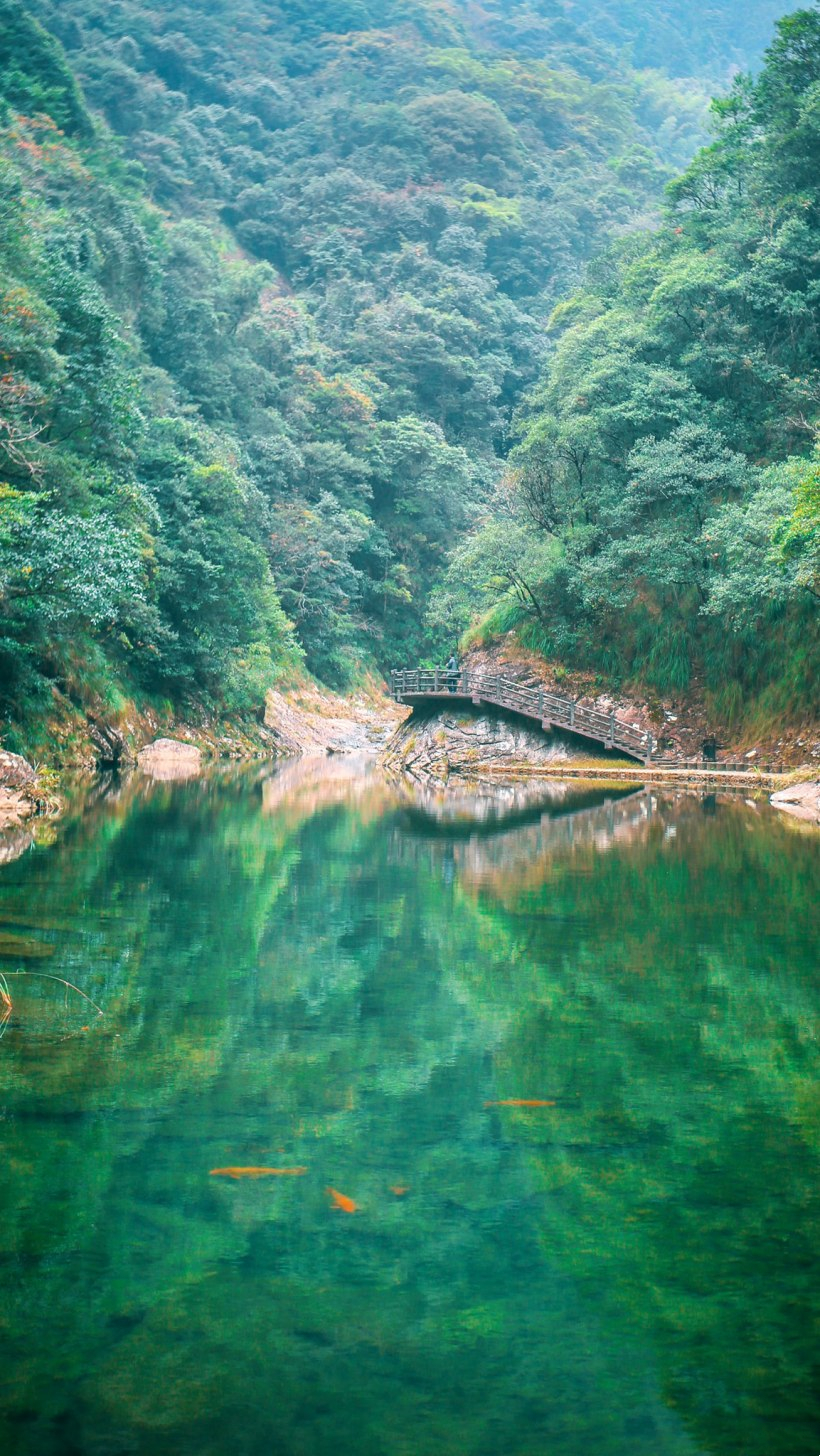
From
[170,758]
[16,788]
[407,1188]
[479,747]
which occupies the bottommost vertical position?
[170,758]

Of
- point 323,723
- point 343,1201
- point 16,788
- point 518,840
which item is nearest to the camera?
point 343,1201

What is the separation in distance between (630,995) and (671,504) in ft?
93.4

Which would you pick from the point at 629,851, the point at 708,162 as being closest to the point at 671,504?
the point at 708,162

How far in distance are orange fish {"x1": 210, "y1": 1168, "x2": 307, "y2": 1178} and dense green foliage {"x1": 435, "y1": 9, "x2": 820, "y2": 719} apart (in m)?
26.8

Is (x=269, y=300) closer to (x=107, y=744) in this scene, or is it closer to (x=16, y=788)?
(x=107, y=744)

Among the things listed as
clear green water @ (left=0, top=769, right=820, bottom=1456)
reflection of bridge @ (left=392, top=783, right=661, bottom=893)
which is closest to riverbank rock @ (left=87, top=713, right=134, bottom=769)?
reflection of bridge @ (left=392, top=783, right=661, bottom=893)

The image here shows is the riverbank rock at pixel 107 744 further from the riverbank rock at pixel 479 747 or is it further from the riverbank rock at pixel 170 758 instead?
the riverbank rock at pixel 479 747

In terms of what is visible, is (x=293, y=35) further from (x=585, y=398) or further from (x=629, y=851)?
(x=629, y=851)

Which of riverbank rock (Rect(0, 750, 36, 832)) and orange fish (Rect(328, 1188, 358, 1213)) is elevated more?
orange fish (Rect(328, 1188, 358, 1213))

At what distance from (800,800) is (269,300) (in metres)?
57.7

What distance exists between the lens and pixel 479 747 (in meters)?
35.7

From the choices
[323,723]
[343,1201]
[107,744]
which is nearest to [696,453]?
[107,744]

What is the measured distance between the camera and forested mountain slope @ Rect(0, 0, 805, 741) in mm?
30219

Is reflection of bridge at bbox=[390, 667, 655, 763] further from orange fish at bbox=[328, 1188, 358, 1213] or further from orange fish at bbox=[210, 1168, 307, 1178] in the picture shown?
orange fish at bbox=[328, 1188, 358, 1213]
